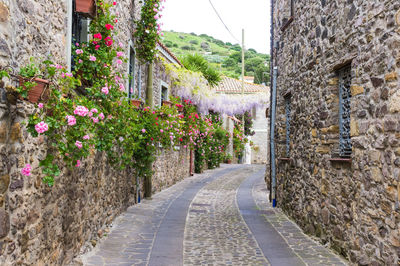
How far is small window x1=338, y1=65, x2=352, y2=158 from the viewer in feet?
16.3

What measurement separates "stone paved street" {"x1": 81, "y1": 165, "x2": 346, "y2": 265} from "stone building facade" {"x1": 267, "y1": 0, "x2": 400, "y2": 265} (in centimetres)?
42

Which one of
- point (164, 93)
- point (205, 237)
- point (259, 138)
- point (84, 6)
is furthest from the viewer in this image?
point (259, 138)

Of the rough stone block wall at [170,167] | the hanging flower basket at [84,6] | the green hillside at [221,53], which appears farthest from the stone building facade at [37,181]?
the green hillside at [221,53]

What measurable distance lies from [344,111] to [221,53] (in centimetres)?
6697

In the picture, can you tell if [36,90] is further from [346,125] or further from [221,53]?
[221,53]

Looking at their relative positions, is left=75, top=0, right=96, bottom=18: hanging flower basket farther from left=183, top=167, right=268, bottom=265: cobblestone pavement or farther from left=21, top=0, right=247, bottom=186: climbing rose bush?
left=183, top=167, right=268, bottom=265: cobblestone pavement

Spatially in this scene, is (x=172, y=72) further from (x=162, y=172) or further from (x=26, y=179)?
(x=26, y=179)

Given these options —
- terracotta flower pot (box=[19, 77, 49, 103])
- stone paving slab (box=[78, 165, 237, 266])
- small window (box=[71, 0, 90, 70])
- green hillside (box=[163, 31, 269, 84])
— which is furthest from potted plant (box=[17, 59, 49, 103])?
green hillside (box=[163, 31, 269, 84])

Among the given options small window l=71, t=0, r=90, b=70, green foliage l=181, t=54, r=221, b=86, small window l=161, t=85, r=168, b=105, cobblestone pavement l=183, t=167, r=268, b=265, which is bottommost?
cobblestone pavement l=183, t=167, r=268, b=265

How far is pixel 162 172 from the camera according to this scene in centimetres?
1131

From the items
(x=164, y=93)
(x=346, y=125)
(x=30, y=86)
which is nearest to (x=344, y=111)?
(x=346, y=125)

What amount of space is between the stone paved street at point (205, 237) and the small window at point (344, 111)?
4.25 ft

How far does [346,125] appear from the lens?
504 cm

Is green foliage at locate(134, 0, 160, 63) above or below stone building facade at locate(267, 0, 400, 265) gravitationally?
above
